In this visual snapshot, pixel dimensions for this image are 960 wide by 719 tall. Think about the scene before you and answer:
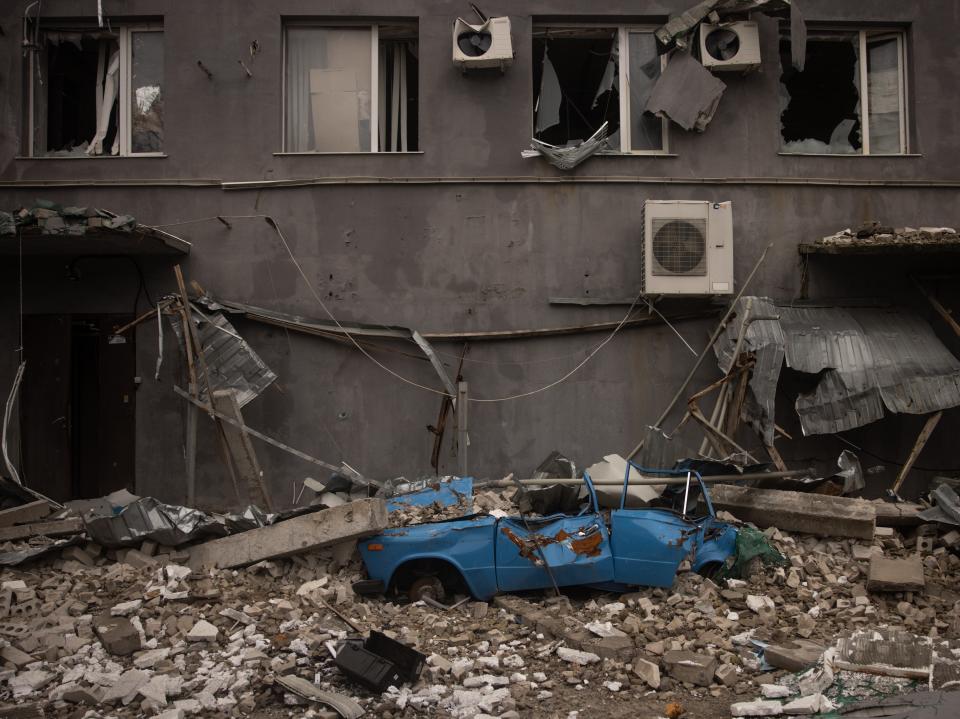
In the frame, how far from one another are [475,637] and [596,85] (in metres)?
7.11

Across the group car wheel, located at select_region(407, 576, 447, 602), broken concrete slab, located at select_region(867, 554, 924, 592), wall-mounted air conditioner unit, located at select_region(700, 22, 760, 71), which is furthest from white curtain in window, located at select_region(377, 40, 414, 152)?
broken concrete slab, located at select_region(867, 554, 924, 592)

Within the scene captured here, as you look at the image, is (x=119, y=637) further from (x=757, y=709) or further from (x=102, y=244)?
(x=102, y=244)

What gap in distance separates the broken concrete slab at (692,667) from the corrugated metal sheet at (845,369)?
12.3 ft

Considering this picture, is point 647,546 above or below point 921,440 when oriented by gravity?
below

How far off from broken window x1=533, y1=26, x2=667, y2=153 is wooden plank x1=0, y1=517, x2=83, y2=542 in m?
6.83

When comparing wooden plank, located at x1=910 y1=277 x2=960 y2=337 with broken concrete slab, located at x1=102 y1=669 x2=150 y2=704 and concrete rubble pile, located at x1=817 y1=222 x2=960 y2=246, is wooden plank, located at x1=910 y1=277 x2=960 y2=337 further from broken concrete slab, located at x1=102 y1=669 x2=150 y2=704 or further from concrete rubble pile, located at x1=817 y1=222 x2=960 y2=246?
broken concrete slab, located at x1=102 y1=669 x2=150 y2=704

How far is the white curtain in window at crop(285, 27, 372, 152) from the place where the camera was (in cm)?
1052

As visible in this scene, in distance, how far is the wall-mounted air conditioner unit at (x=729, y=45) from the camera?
1021 centimetres

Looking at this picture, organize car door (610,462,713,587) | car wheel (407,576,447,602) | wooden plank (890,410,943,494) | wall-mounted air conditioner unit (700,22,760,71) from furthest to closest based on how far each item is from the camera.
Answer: wall-mounted air conditioner unit (700,22,760,71) < wooden plank (890,410,943,494) < car wheel (407,576,447,602) < car door (610,462,713,587)

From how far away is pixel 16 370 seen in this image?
10.2 meters

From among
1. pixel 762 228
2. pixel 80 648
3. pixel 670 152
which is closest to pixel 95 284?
pixel 80 648

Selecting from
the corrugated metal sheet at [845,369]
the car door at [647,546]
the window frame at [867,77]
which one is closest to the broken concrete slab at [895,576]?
the car door at [647,546]

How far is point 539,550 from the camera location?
729cm

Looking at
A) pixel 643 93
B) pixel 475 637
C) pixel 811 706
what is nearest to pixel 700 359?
pixel 643 93
